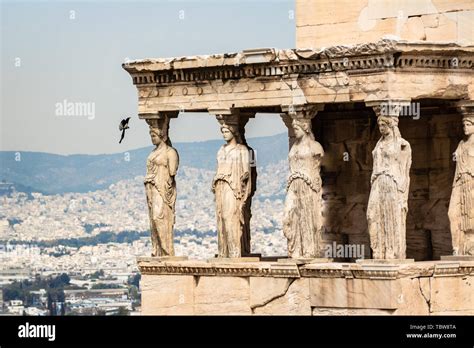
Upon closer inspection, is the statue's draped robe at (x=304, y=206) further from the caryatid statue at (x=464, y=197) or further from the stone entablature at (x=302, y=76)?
the caryatid statue at (x=464, y=197)

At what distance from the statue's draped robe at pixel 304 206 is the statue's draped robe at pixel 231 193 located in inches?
43.5

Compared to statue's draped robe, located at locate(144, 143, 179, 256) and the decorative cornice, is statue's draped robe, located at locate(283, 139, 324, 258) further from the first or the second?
statue's draped robe, located at locate(144, 143, 179, 256)

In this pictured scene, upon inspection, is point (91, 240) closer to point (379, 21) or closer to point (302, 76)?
point (379, 21)

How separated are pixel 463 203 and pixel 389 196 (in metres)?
1.50

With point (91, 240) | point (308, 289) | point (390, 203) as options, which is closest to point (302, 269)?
point (308, 289)

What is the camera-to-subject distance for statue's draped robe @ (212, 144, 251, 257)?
5347cm

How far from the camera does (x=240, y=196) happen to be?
53.6 metres

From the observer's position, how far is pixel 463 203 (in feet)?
172

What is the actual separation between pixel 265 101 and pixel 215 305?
3284 millimetres

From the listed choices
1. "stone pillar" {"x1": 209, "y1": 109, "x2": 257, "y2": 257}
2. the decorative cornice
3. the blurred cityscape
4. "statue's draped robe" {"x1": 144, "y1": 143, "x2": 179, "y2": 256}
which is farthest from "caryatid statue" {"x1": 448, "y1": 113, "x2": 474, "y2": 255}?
the blurred cityscape

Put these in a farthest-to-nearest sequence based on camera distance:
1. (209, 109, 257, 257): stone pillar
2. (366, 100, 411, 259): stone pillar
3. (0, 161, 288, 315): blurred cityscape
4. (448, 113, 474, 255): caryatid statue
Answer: (0, 161, 288, 315): blurred cityscape, (209, 109, 257, 257): stone pillar, (448, 113, 474, 255): caryatid statue, (366, 100, 411, 259): stone pillar

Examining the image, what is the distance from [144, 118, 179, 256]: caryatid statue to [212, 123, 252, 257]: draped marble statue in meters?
1.13
